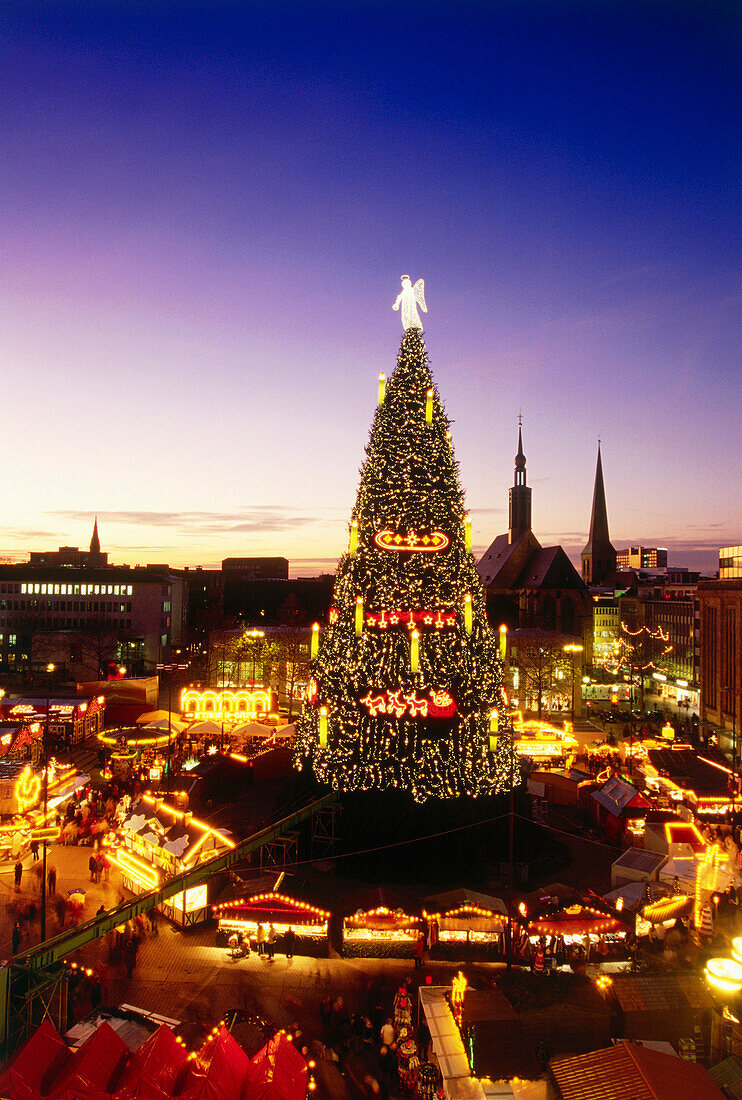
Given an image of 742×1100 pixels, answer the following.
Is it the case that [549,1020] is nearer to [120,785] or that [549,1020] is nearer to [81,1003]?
[81,1003]

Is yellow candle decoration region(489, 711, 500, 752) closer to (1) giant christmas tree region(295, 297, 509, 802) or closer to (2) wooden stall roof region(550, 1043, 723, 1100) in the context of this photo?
(1) giant christmas tree region(295, 297, 509, 802)

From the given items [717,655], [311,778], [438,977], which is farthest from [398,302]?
[717,655]

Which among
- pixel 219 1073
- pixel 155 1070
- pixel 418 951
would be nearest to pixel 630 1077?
pixel 219 1073

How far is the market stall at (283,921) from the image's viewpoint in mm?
16516

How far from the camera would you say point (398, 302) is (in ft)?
71.8

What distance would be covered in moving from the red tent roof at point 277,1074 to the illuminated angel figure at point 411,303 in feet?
63.0

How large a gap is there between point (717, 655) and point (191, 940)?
145ft

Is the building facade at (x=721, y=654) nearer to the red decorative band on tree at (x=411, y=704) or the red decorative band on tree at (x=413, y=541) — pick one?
the red decorative band on tree at (x=411, y=704)

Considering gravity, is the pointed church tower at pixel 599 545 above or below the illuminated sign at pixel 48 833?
above

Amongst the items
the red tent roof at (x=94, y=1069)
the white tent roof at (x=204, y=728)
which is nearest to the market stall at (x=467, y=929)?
the red tent roof at (x=94, y=1069)

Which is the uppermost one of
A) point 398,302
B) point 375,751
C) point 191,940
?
point 398,302

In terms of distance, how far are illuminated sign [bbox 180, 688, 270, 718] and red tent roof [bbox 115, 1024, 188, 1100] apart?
25401mm

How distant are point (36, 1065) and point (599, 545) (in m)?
128

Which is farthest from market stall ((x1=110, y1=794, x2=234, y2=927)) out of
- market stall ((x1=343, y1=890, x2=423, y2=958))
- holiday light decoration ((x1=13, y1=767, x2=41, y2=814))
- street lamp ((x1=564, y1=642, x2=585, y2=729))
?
street lamp ((x1=564, y1=642, x2=585, y2=729))
